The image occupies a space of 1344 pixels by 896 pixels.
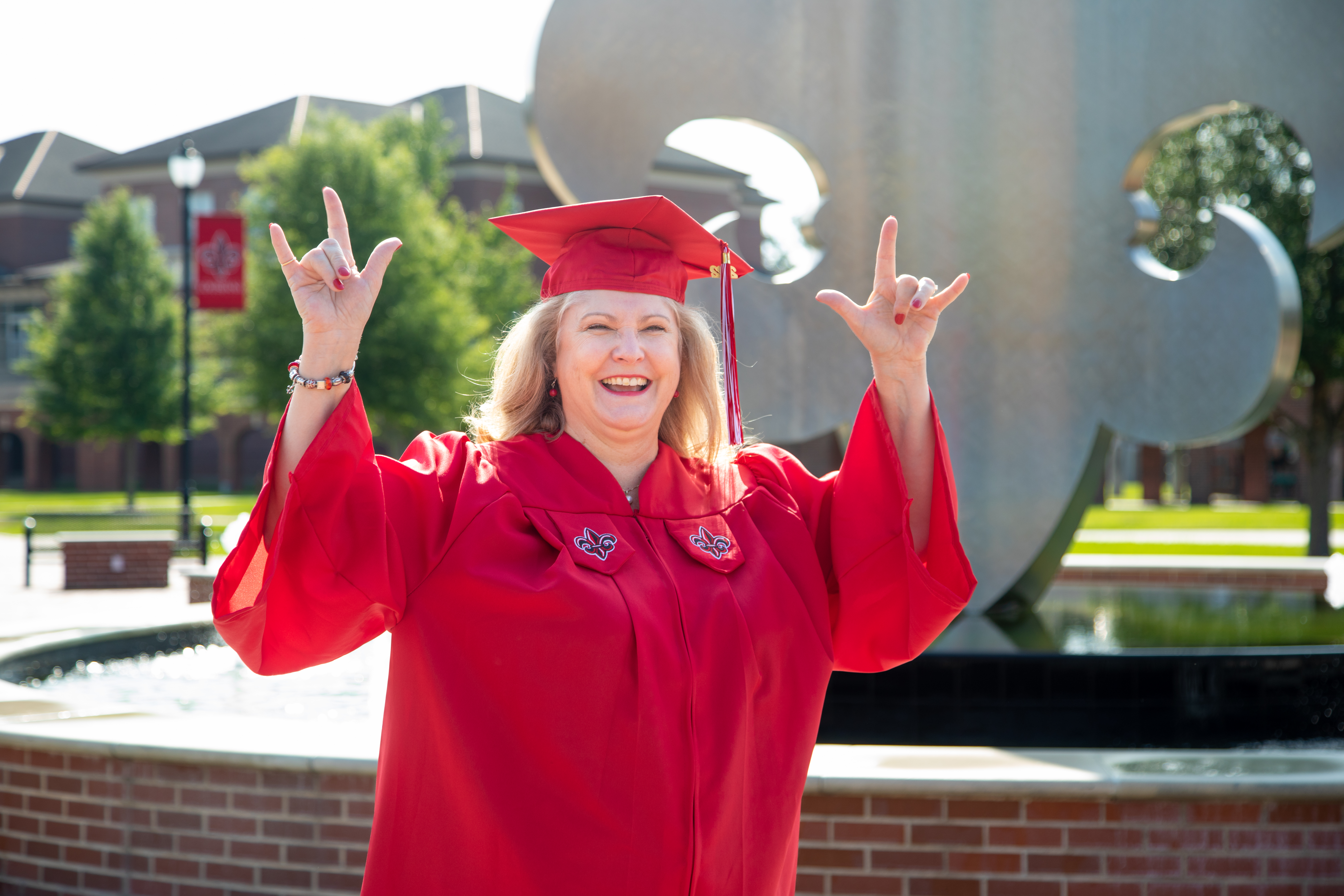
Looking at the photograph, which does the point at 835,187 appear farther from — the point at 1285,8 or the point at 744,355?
the point at 1285,8

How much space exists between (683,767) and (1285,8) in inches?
224

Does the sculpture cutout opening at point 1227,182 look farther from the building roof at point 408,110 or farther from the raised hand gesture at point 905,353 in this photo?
the building roof at point 408,110

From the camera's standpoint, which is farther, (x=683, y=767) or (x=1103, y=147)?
(x=1103, y=147)

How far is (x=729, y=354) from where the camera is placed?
2.62m

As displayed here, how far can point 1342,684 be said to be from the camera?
566 cm

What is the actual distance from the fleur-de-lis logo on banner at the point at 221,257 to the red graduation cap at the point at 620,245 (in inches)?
688

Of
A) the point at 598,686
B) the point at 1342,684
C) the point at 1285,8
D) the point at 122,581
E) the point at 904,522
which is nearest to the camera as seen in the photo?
the point at 598,686

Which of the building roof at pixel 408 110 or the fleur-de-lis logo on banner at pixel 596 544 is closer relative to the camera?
the fleur-de-lis logo on banner at pixel 596 544

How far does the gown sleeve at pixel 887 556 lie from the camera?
229 cm

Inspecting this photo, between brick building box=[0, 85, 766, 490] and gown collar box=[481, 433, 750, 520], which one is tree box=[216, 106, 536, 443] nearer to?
brick building box=[0, 85, 766, 490]

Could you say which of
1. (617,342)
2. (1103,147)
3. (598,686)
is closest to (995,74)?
(1103,147)

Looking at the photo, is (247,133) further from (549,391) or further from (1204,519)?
(549,391)

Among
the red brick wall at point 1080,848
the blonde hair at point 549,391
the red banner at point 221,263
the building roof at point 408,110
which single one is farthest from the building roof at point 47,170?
the blonde hair at point 549,391

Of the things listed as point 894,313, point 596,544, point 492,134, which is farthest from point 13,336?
point 894,313
